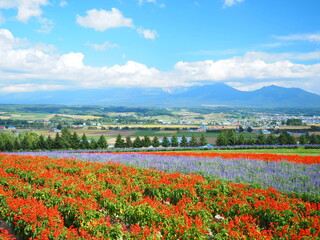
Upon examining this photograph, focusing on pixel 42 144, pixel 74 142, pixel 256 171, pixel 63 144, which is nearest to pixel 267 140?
pixel 74 142

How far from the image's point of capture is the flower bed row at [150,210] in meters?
7.20

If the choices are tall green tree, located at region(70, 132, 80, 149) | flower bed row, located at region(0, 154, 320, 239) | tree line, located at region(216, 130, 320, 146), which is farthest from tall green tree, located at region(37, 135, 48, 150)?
flower bed row, located at region(0, 154, 320, 239)

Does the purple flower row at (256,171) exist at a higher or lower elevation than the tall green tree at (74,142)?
higher

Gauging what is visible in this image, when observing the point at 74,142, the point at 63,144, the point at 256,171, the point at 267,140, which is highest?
the point at 256,171

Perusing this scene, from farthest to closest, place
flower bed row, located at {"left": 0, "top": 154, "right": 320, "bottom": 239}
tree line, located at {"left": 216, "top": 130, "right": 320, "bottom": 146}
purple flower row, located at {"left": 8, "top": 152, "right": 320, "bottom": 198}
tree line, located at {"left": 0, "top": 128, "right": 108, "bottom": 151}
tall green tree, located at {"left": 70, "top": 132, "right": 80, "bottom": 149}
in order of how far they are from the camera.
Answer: tall green tree, located at {"left": 70, "top": 132, "right": 80, "bottom": 149}
tree line, located at {"left": 0, "top": 128, "right": 108, "bottom": 151}
tree line, located at {"left": 216, "top": 130, "right": 320, "bottom": 146}
purple flower row, located at {"left": 8, "top": 152, "right": 320, "bottom": 198}
flower bed row, located at {"left": 0, "top": 154, "right": 320, "bottom": 239}

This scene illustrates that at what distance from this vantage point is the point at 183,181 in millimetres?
12133

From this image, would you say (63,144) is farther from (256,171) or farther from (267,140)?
(256,171)

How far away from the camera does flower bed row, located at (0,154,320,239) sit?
7.20 metres

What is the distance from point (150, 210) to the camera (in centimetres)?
837

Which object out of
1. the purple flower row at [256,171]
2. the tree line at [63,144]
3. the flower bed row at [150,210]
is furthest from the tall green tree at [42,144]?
the flower bed row at [150,210]

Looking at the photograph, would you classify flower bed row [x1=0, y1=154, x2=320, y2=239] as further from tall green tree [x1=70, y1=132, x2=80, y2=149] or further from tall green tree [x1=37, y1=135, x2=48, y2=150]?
tall green tree [x1=37, y1=135, x2=48, y2=150]

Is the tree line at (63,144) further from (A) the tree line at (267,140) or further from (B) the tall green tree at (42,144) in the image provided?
(A) the tree line at (267,140)

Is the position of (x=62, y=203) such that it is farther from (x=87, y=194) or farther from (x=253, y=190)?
(x=253, y=190)

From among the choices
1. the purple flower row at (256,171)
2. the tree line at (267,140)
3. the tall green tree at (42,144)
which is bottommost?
the tall green tree at (42,144)
